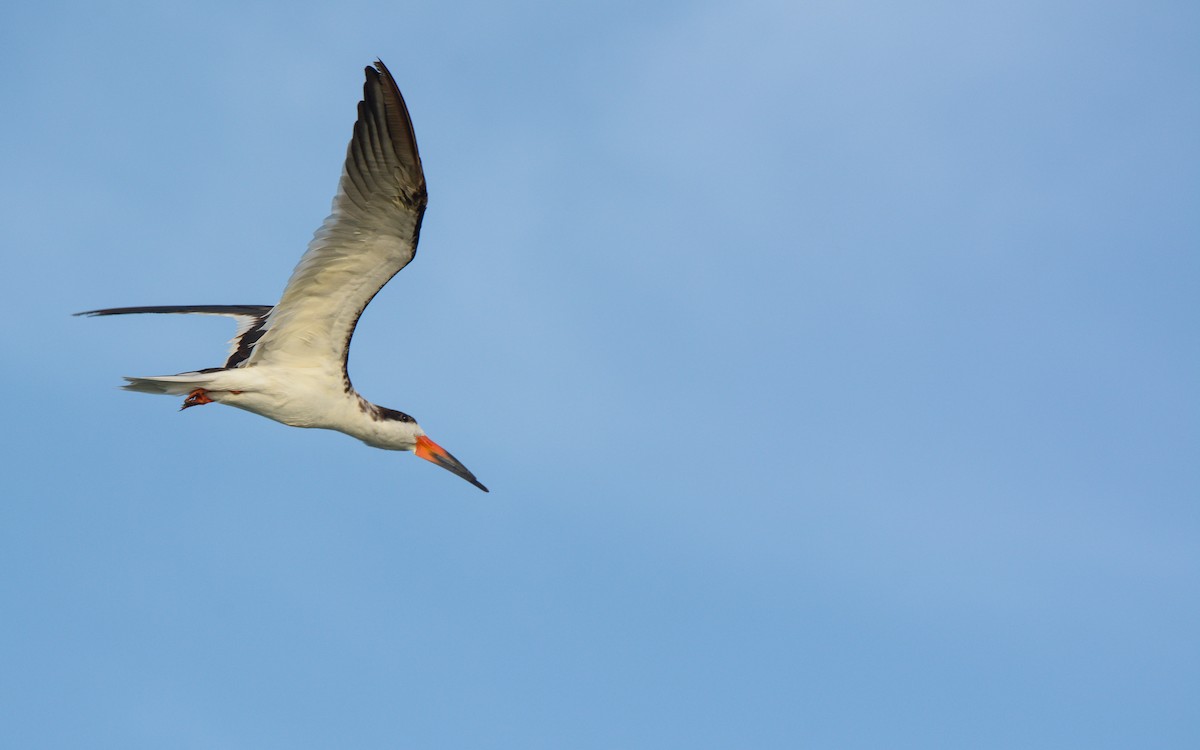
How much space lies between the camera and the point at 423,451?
41.3 feet

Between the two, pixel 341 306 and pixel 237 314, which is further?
pixel 237 314

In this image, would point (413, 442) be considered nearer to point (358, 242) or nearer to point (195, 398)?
point (195, 398)

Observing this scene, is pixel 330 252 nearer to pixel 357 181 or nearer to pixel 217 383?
pixel 357 181

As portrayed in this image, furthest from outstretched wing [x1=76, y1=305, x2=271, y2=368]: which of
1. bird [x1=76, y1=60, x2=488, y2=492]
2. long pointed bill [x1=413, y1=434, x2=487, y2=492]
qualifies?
long pointed bill [x1=413, y1=434, x2=487, y2=492]

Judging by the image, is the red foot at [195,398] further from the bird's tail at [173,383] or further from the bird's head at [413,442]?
the bird's head at [413,442]

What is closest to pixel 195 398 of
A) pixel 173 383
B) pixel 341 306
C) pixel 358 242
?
pixel 173 383

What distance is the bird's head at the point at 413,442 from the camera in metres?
12.0

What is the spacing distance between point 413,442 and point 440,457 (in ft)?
1.44

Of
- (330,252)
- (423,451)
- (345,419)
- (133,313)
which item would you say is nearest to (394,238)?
(330,252)

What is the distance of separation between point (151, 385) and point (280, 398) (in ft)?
3.44

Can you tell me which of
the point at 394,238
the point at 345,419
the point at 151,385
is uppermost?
the point at 394,238

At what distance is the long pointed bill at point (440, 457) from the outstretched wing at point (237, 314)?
1.79 m

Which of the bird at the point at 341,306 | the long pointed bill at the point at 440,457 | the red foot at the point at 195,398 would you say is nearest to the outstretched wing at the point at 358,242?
the bird at the point at 341,306

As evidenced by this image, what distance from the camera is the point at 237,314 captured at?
12711 mm
